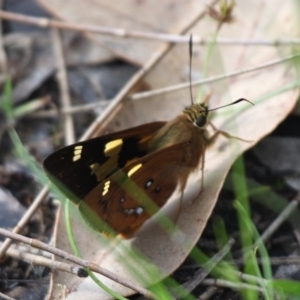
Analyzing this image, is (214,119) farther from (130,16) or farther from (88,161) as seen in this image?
(130,16)

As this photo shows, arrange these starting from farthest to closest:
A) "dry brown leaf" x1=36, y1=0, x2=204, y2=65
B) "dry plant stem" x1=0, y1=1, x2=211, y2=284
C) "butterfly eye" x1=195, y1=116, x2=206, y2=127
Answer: "dry brown leaf" x1=36, y1=0, x2=204, y2=65, "dry plant stem" x1=0, y1=1, x2=211, y2=284, "butterfly eye" x1=195, y1=116, x2=206, y2=127

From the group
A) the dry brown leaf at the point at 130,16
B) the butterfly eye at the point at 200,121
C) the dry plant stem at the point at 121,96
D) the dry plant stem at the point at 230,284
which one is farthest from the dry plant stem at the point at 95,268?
the dry brown leaf at the point at 130,16

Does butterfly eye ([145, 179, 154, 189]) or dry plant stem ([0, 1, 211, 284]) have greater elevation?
dry plant stem ([0, 1, 211, 284])

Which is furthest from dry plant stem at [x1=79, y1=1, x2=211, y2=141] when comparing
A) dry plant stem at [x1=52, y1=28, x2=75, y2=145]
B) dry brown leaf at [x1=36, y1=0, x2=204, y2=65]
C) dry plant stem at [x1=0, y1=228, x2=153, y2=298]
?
dry plant stem at [x1=0, y1=228, x2=153, y2=298]

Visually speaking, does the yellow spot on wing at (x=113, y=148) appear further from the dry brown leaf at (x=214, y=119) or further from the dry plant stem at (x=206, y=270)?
the dry plant stem at (x=206, y=270)

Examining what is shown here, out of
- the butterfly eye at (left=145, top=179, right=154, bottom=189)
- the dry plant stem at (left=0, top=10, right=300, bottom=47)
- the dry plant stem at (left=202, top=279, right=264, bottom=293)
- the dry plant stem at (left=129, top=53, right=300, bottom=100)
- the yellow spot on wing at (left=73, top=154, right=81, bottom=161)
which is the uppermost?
the dry plant stem at (left=0, top=10, right=300, bottom=47)

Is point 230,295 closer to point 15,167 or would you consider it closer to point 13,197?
point 13,197

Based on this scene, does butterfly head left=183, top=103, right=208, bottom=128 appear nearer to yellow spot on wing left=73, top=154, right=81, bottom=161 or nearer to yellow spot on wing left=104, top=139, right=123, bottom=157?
yellow spot on wing left=104, top=139, right=123, bottom=157
